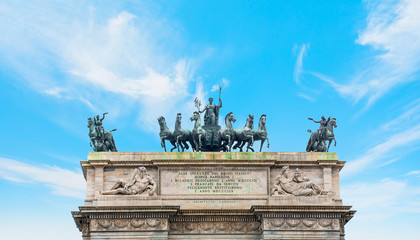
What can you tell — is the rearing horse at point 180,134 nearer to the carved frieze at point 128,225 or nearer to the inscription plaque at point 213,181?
the inscription plaque at point 213,181

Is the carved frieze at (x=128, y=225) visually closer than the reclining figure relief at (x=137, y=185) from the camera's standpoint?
Yes

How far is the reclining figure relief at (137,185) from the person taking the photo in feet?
115

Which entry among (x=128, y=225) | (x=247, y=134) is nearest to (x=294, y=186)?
(x=247, y=134)

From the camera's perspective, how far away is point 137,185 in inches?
1383

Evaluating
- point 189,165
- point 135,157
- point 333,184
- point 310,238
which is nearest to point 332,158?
point 333,184

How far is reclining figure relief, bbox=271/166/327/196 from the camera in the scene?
35156mm

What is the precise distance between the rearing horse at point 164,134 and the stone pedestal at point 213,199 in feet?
5.33

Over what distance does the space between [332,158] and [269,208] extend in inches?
192

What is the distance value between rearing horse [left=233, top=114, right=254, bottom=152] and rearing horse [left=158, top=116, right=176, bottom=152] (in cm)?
348

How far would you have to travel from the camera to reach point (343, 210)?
112 ft

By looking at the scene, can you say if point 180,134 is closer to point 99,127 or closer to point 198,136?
point 198,136

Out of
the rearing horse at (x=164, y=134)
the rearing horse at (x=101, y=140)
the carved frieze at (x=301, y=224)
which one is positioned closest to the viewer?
the carved frieze at (x=301, y=224)

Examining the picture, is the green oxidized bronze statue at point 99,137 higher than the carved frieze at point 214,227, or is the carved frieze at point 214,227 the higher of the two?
the green oxidized bronze statue at point 99,137

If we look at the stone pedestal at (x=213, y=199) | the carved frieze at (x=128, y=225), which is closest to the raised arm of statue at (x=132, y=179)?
the stone pedestal at (x=213, y=199)
